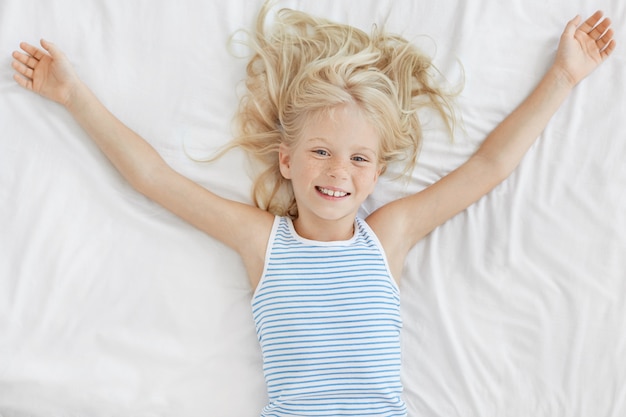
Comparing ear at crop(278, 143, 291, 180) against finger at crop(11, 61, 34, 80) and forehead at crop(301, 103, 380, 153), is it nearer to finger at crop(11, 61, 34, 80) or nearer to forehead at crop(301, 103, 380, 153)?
forehead at crop(301, 103, 380, 153)

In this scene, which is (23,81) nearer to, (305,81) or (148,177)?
(148,177)

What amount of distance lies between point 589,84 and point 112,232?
1.07m

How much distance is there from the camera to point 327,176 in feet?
4.93

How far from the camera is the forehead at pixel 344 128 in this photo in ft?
4.96

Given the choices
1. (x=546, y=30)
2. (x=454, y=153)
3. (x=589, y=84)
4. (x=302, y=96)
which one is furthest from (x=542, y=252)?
(x=302, y=96)

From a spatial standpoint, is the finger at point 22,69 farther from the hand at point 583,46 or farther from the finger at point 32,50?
the hand at point 583,46

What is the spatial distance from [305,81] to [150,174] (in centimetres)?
37

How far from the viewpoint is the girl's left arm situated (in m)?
1.61

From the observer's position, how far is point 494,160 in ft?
5.30

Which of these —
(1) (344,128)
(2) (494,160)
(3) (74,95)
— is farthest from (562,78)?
(3) (74,95)

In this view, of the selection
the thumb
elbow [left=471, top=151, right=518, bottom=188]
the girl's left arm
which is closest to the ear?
the girl's left arm

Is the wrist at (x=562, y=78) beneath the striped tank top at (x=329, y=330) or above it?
above

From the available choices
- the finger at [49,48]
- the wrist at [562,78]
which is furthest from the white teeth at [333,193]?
the finger at [49,48]

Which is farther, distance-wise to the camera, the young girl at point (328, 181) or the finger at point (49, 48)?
the finger at point (49, 48)
